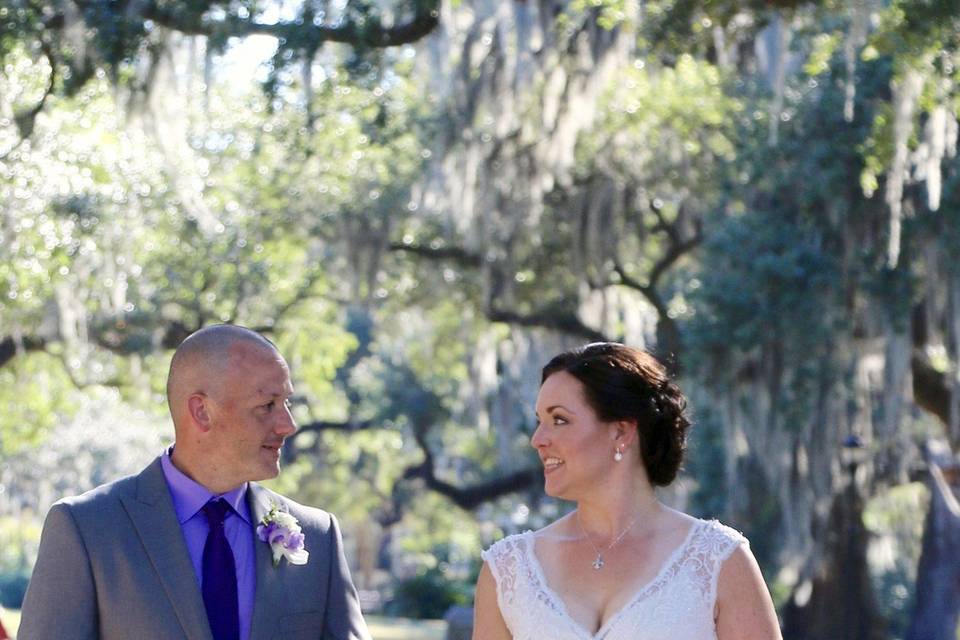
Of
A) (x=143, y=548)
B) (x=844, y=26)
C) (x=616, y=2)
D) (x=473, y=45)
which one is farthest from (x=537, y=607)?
(x=473, y=45)

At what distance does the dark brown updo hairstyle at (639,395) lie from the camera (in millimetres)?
3408

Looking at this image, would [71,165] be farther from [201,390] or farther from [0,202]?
[201,390]

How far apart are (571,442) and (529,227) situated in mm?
13612

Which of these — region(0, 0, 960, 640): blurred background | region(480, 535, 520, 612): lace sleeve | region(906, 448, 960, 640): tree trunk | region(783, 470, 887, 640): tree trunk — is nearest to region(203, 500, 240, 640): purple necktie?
region(480, 535, 520, 612): lace sleeve

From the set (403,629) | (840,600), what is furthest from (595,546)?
(840,600)

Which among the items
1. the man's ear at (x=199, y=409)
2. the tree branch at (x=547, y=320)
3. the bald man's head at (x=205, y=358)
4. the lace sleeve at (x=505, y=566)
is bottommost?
the tree branch at (x=547, y=320)

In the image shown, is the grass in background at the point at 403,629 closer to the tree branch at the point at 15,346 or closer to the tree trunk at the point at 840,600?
the tree branch at the point at 15,346

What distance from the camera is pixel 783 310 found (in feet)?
51.7

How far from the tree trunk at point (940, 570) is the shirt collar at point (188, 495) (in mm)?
11301

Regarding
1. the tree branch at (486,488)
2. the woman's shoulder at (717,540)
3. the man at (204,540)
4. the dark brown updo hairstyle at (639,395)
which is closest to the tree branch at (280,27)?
the dark brown updo hairstyle at (639,395)

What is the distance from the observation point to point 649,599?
328cm

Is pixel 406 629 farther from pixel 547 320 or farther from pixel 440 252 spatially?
pixel 440 252

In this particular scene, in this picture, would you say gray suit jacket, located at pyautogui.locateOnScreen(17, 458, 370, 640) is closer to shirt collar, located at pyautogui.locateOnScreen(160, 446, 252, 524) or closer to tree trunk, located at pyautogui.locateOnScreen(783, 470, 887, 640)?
shirt collar, located at pyautogui.locateOnScreen(160, 446, 252, 524)

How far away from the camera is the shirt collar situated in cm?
318
